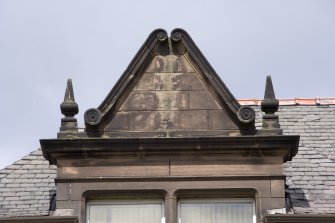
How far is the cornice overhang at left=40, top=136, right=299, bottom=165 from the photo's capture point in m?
16.9

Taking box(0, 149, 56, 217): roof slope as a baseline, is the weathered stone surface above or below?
above

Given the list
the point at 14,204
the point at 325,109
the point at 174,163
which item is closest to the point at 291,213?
the point at 174,163

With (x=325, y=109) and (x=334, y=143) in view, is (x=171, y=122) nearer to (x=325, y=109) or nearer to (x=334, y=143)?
(x=334, y=143)

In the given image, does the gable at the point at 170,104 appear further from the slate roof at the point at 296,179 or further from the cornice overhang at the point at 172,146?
the slate roof at the point at 296,179

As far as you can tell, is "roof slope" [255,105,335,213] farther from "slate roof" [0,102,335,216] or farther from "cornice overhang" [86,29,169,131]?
"cornice overhang" [86,29,169,131]

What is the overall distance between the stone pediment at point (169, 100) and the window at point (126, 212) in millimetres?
1069

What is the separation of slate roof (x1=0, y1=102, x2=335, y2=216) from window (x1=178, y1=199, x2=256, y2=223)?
2.26ft

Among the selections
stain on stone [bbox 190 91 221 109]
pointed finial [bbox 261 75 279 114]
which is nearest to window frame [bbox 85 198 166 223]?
stain on stone [bbox 190 91 221 109]

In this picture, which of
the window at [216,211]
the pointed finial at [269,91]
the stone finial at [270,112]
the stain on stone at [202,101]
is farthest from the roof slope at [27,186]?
the pointed finial at [269,91]

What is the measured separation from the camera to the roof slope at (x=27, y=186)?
17.3 meters

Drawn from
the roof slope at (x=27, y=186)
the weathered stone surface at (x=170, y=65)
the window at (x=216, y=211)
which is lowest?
the window at (x=216, y=211)

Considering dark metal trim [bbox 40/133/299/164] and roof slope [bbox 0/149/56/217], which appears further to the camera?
roof slope [bbox 0/149/56/217]

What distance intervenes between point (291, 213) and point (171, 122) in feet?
7.63

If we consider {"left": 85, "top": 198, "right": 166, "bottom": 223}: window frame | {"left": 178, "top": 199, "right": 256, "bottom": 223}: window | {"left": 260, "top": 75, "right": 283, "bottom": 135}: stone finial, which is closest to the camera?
{"left": 178, "top": 199, "right": 256, "bottom": 223}: window
